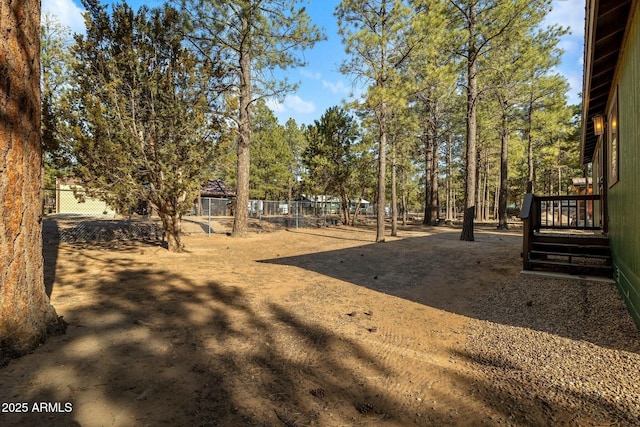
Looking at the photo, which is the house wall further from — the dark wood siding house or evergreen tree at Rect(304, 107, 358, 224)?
evergreen tree at Rect(304, 107, 358, 224)

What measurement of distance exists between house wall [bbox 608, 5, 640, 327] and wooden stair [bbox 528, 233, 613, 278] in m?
0.80

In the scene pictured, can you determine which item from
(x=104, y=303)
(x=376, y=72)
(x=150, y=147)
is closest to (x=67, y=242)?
(x=150, y=147)

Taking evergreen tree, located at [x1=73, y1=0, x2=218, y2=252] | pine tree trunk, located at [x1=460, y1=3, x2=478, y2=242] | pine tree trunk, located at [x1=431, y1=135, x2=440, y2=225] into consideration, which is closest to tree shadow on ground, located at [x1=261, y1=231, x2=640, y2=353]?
pine tree trunk, located at [x1=460, y1=3, x2=478, y2=242]

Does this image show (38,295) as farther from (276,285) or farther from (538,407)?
(538,407)

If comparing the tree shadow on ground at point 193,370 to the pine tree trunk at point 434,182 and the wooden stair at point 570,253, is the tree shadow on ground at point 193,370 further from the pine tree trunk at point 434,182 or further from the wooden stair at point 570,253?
the pine tree trunk at point 434,182

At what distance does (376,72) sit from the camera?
12867mm

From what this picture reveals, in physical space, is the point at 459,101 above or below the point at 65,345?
above

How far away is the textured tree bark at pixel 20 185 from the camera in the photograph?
107 inches

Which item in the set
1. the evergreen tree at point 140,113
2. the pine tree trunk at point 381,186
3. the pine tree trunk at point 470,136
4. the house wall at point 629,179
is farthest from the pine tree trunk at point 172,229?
the pine tree trunk at point 470,136

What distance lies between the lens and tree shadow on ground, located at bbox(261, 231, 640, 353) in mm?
3922

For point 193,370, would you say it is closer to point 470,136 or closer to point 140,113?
point 140,113

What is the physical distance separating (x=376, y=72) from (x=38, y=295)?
12.7m

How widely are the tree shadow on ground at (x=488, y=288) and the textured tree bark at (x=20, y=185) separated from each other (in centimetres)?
491

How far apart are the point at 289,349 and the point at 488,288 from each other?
166 inches
